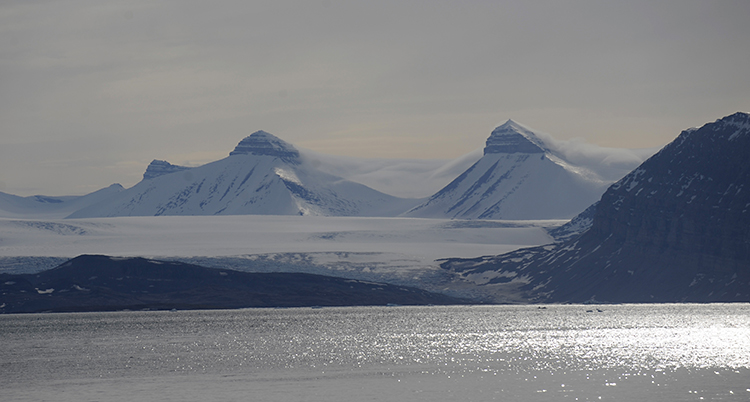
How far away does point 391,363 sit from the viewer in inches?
4493

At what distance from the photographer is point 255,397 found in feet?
287

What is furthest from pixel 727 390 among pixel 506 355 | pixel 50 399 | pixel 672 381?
pixel 50 399

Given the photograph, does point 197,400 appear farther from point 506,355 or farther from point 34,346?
point 34,346

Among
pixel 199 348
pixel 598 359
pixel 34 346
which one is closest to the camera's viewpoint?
pixel 598 359

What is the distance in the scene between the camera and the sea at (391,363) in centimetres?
8831

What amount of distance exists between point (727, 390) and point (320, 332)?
98863 millimetres

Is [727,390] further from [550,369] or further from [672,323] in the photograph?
[672,323]

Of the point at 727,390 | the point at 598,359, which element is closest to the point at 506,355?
the point at 598,359

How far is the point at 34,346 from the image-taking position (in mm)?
150625

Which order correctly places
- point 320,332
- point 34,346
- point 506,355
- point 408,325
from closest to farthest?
point 506,355 → point 34,346 → point 320,332 → point 408,325

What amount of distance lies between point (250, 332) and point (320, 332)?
44.5ft

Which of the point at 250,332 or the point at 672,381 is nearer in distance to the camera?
the point at 672,381

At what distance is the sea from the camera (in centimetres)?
8831

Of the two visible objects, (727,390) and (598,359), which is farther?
(598,359)
